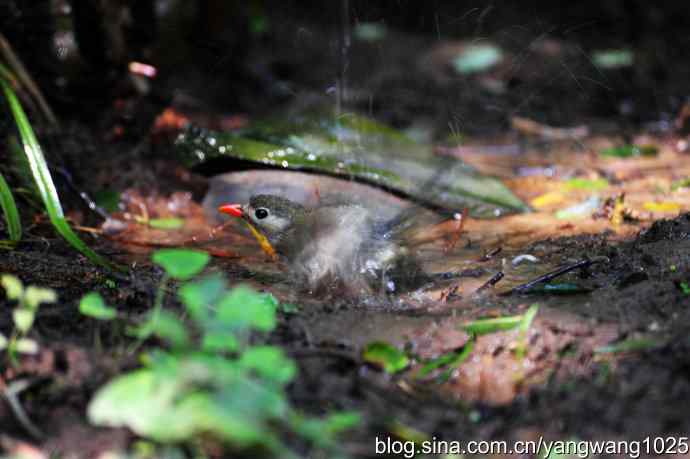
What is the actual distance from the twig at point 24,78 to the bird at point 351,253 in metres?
2.22

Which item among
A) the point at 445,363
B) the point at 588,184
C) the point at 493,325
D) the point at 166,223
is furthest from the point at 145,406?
the point at 588,184

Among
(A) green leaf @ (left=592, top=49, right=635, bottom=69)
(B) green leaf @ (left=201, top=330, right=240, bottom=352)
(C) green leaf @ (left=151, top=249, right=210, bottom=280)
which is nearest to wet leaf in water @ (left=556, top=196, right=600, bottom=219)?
(C) green leaf @ (left=151, top=249, right=210, bottom=280)

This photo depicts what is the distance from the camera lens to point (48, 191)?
12.8 ft

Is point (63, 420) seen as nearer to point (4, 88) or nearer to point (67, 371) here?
point (67, 371)

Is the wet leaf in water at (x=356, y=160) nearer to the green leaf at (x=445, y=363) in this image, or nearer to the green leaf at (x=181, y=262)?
the green leaf at (x=445, y=363)

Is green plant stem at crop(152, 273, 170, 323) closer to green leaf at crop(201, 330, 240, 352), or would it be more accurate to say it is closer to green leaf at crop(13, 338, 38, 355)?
green leaf at crop(201, 330, 240, 352)

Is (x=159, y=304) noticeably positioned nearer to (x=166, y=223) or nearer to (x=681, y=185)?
(x=166, y=223)

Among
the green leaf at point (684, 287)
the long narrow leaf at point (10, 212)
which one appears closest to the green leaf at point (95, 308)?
the long narrow leaf at point (10, 212)

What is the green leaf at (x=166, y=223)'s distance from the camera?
507 cm

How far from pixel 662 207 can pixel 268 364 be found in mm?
3762

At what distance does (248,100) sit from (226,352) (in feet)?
18.8

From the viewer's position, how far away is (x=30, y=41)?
5.37 meters

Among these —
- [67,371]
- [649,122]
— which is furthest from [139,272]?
[649,122]

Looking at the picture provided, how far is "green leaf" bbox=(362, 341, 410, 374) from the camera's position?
2719 millimetres
